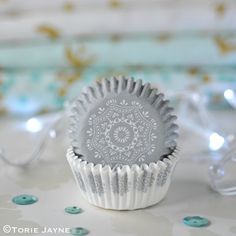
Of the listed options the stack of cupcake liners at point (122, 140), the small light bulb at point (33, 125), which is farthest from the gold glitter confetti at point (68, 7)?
the stack of cupcake liners at point (122, 140)

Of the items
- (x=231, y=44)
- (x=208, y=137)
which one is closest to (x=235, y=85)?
(x=231, y=44)

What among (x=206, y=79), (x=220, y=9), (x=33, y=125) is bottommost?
(x=33, y=125)

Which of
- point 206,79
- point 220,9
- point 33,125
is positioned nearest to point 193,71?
point 206,79

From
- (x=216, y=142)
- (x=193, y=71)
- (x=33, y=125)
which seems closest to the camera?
(x=216, y=142)

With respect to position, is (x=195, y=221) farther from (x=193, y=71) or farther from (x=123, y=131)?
(x=193, y=71)

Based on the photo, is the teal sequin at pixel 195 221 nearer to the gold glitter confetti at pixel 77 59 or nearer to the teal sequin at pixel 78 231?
the teal sequin at pixel 78 231

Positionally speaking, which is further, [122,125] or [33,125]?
[33,125]

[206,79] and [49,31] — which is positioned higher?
[49,31]
